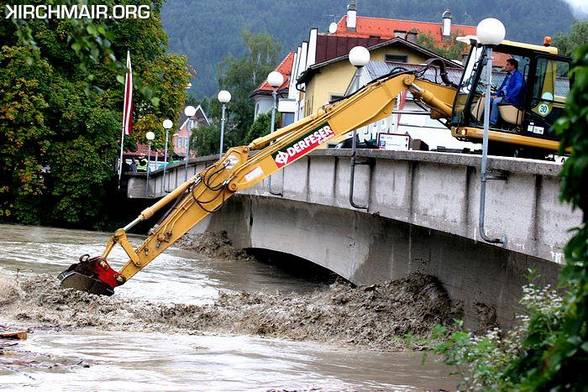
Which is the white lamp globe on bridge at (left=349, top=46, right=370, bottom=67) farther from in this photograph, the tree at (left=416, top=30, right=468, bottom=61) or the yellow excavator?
the tree at (left=416, top=30, right=468, bottom=61)

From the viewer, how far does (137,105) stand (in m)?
53.2

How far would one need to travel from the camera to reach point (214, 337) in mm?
15336

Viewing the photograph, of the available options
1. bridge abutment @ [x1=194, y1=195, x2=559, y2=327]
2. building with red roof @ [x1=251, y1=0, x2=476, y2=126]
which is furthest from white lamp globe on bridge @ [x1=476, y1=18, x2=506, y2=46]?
building with red roof @ [x1=251, y1=0, x2=476, y2=126]

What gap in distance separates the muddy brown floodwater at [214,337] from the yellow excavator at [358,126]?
109cm

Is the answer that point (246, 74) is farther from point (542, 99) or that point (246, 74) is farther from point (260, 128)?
point (542, 99)

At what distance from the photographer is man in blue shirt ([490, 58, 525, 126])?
18281 millimetres

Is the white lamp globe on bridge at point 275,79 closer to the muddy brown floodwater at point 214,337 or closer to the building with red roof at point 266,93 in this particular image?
the muddy brown floodwater at point 214,337

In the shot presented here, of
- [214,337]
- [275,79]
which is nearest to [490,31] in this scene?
[214,337]

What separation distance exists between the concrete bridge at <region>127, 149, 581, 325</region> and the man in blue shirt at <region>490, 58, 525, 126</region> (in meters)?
1.93

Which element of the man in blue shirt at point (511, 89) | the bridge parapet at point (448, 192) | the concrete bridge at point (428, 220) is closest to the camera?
the bridge parapet at point (448, 192)

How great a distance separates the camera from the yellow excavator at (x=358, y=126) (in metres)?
17.5

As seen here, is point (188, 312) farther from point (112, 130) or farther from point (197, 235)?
point (112, 130)

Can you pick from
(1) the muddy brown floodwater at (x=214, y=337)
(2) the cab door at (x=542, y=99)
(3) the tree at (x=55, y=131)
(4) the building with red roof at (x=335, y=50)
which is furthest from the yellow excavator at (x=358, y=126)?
(3) the tree at (x=55, y=131)

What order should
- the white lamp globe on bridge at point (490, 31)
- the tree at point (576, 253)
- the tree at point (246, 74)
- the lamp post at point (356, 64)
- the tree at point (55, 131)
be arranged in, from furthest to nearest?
the tree at point (246, 74) < the tree at point (55, 131) < the lamp post at point (356, 64) < the white lamp globe on bridge at point (490, 31) < the tree at point (576, 253)
